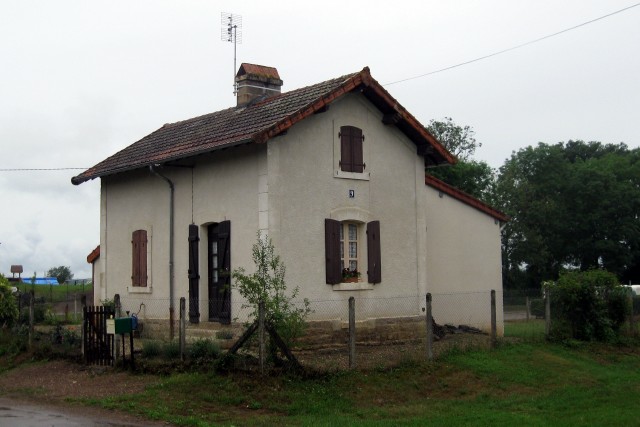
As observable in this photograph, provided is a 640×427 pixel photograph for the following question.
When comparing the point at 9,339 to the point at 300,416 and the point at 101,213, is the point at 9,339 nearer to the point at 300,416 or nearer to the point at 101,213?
the point at 101,213

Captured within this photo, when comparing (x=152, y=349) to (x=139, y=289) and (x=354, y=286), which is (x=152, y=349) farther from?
(x=139, y=289)

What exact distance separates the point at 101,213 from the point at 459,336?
10.3 meters

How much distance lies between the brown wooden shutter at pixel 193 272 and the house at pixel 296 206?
4cm

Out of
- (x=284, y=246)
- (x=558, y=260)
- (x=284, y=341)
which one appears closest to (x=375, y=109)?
(x=284, y=246)

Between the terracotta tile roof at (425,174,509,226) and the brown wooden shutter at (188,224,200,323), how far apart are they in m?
6.52

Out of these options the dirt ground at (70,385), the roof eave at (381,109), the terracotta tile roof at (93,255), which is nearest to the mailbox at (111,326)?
the dirt ground at (70,385)

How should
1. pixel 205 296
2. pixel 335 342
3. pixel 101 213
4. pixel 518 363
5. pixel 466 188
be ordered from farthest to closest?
1. pixel 466 188
2. pixel 101 213
3. pixel 205 296
4. pixel 335 342
5. pixel 518 363

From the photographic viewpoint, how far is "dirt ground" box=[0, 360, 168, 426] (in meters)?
12.5

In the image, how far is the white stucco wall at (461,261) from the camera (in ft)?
73.5

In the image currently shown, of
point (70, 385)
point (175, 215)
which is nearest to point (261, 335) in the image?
point (70, 385)

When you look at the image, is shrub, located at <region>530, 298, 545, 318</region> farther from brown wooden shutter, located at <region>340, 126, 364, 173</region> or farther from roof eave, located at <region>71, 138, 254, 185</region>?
roof eave, located at <region>71, 138, 254, 185</region>

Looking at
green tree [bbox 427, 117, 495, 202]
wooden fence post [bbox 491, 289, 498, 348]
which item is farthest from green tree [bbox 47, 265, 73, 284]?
wooden fence post [bbox 491, 289, 498, 348]

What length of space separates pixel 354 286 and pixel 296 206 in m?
2.36

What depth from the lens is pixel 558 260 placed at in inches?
2308
